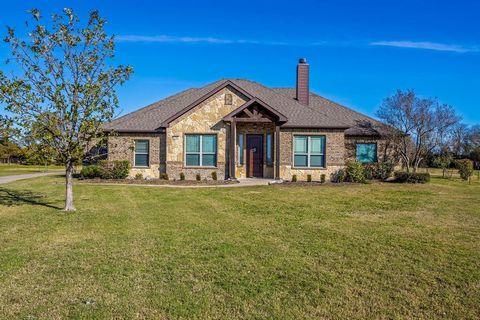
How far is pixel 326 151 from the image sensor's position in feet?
69.4

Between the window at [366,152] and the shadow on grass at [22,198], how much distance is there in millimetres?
17418

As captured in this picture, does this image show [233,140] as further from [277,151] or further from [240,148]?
[277,151]

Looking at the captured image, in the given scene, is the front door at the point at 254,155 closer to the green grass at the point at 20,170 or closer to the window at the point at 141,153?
the window at the point at 141,153

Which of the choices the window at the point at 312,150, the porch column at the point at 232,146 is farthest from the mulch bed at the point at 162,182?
the window at the point at 312,150

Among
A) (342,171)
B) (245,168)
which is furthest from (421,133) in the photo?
(245,168)

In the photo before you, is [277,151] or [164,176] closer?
[277,151]

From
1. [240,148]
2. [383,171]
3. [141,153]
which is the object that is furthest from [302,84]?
[141,153]

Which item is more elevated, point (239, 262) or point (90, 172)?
point (90, 172)

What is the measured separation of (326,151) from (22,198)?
15.5 meters

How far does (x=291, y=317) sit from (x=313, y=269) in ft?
5.49

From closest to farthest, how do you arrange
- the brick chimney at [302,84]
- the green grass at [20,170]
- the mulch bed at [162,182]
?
the mulch bed at [162,182], the brick chimney at [302,84], the green grass at [20,170]

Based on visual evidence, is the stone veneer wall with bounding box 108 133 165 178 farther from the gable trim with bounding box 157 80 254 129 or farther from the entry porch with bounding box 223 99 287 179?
the entry porch with bounding box 223 99 287 179

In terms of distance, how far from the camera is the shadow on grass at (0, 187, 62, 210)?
12420 mm

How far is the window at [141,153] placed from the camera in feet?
71.0
